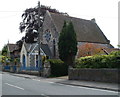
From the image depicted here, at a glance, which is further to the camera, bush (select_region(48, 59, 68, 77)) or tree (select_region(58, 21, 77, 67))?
tree (select_region(58, 21, 77, 67))

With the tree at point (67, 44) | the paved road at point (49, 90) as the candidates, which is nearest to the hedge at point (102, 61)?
the paved road at point (49, 90)

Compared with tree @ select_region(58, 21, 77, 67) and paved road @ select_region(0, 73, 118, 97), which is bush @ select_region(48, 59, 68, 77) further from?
paved road @ select_region(0, 73, 118, 97)

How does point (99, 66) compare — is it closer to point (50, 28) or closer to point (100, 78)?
point (100, 78)

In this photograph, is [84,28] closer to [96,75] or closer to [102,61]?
[102,61]

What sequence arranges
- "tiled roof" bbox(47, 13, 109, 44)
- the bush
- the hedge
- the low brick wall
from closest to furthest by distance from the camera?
the low brick wall
the hedge
the bush
"tiled roof" bbox(47, 13, 109, 44)

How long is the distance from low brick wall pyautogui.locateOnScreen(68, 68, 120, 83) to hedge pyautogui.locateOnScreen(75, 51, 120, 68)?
0.63 meters

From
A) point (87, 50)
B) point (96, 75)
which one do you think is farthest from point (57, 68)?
point (87, 50)

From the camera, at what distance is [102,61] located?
17.9m

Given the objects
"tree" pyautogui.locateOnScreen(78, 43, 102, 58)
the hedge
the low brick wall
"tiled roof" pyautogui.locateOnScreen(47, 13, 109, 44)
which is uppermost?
"tiled roof" pyautogui.locateOnScreen(47, 13, 109, 44)

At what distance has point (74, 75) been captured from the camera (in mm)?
20594

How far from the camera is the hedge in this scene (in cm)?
1681

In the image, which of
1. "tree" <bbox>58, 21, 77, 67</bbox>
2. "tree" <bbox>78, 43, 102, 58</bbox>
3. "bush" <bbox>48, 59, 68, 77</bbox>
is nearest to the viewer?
"bush" <bbox>48, 59, 68, 77</bbox>

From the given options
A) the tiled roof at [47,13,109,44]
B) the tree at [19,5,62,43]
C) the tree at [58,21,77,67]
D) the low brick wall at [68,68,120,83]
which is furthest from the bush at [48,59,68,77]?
the tree at [19,5,62,43]

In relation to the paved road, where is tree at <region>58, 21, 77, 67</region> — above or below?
above
